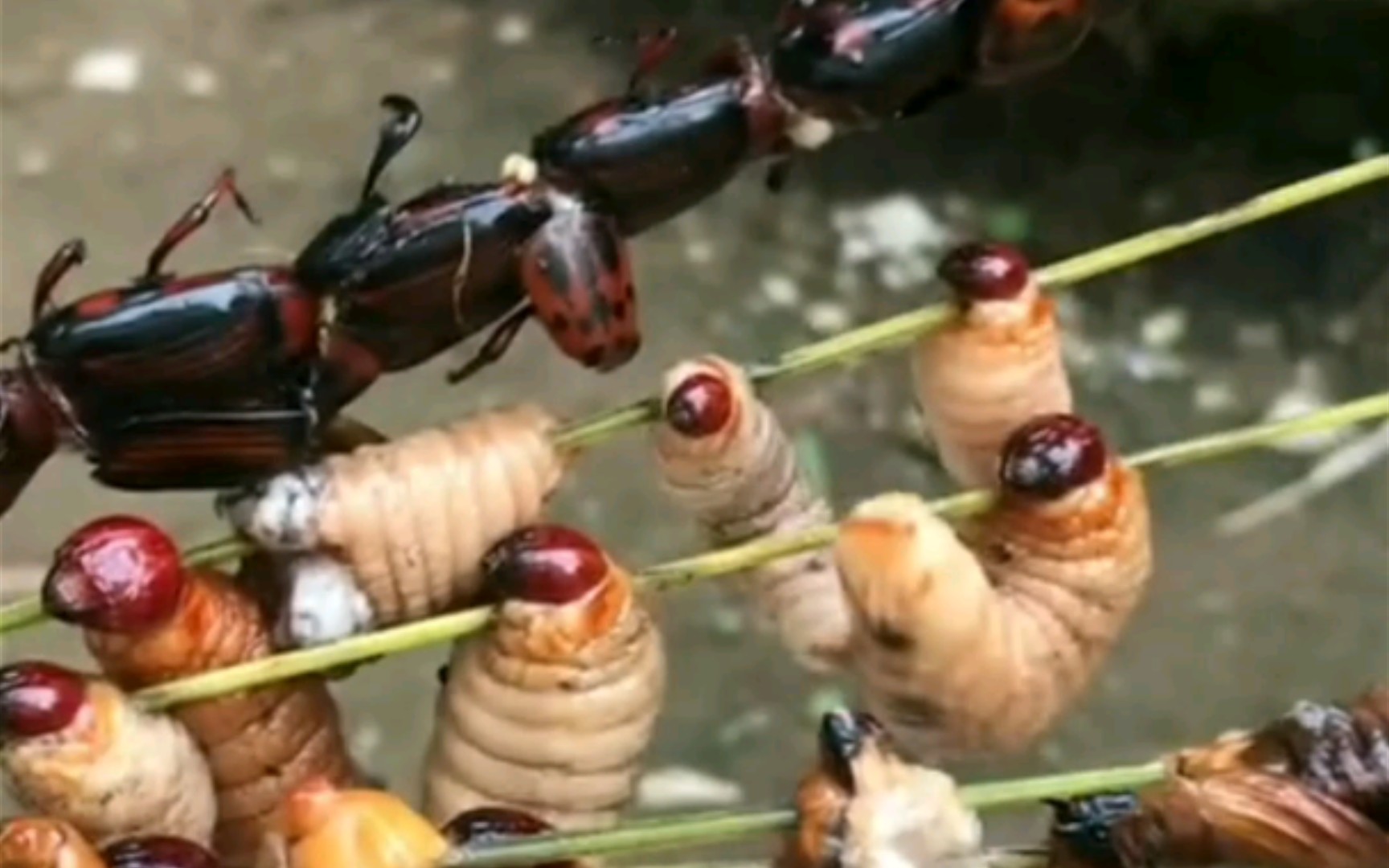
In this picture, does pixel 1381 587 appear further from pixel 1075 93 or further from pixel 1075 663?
pixel 1075 663

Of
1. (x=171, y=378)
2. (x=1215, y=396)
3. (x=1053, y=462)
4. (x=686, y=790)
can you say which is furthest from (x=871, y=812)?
(x=1215, y=396)

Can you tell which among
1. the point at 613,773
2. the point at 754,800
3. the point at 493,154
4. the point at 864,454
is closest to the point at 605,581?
the point at 613,773

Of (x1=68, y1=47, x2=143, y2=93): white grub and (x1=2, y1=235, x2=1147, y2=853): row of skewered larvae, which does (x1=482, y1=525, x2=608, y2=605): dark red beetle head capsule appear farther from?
(x1=68, y1=47, x2=143, y2=93): white grub

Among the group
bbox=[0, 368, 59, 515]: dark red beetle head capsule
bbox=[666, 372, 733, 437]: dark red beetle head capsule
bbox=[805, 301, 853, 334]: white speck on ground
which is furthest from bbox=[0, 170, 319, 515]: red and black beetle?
bbox=[805, 301, 853, 334]: white speck on ground

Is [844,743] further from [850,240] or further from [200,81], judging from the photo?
[200,81]

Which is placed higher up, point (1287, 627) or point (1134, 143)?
point (1134, 143)

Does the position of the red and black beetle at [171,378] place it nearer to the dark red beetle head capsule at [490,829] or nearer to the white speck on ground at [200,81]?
the dark red beetle head capsule at [490,829]

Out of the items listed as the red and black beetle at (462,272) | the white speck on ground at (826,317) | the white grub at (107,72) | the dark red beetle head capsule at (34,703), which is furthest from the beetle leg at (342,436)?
the white grub at (107,72)
